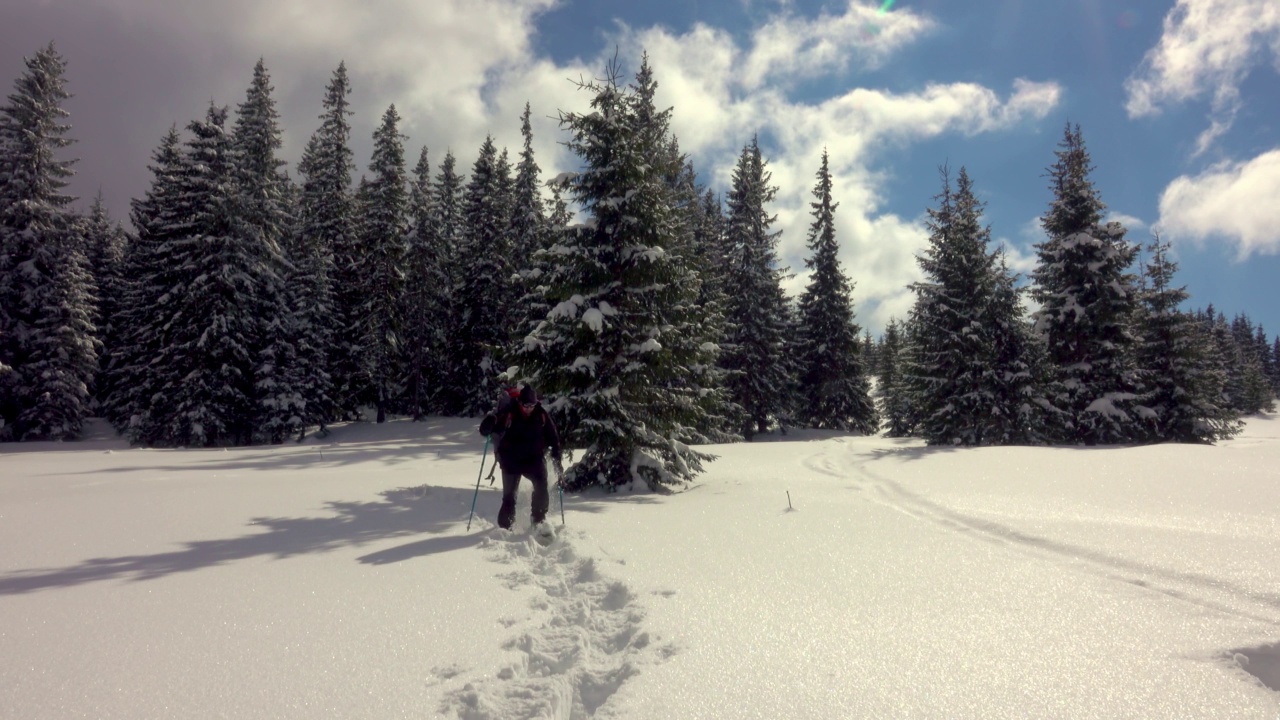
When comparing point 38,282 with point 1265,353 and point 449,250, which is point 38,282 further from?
point 1265,353

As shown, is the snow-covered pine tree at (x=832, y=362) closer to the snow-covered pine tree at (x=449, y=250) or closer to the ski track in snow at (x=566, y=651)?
the snow-covered pine tree at (x=449, y=250)

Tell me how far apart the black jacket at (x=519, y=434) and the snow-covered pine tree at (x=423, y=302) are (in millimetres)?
26322

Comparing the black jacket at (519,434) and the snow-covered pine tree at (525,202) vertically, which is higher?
the snow-covered pine tree at (525,202)

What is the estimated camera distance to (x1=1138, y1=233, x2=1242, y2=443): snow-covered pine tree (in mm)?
22734

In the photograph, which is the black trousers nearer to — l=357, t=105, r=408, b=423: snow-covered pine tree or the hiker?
the hiker

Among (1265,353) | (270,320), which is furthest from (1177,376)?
(1265,353)

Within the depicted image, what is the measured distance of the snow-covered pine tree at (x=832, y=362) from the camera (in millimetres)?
31453

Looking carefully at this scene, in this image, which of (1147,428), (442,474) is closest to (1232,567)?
(442,474)

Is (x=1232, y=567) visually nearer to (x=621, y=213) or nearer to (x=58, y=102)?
(x=621, y=213)

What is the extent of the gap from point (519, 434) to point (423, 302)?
26683 mm

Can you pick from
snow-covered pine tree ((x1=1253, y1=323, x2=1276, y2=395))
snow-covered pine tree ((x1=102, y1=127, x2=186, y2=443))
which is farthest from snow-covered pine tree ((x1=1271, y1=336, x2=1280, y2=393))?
snow-covered pine tree ((x1=102, y1=127, x2=186, y2=443))

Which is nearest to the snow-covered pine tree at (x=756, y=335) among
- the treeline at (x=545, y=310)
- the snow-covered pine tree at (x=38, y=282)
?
the treeline at (x=545, y=310)

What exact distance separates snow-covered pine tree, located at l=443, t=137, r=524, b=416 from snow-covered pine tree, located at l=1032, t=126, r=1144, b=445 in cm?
2447

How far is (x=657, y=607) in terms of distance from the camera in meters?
4.27
